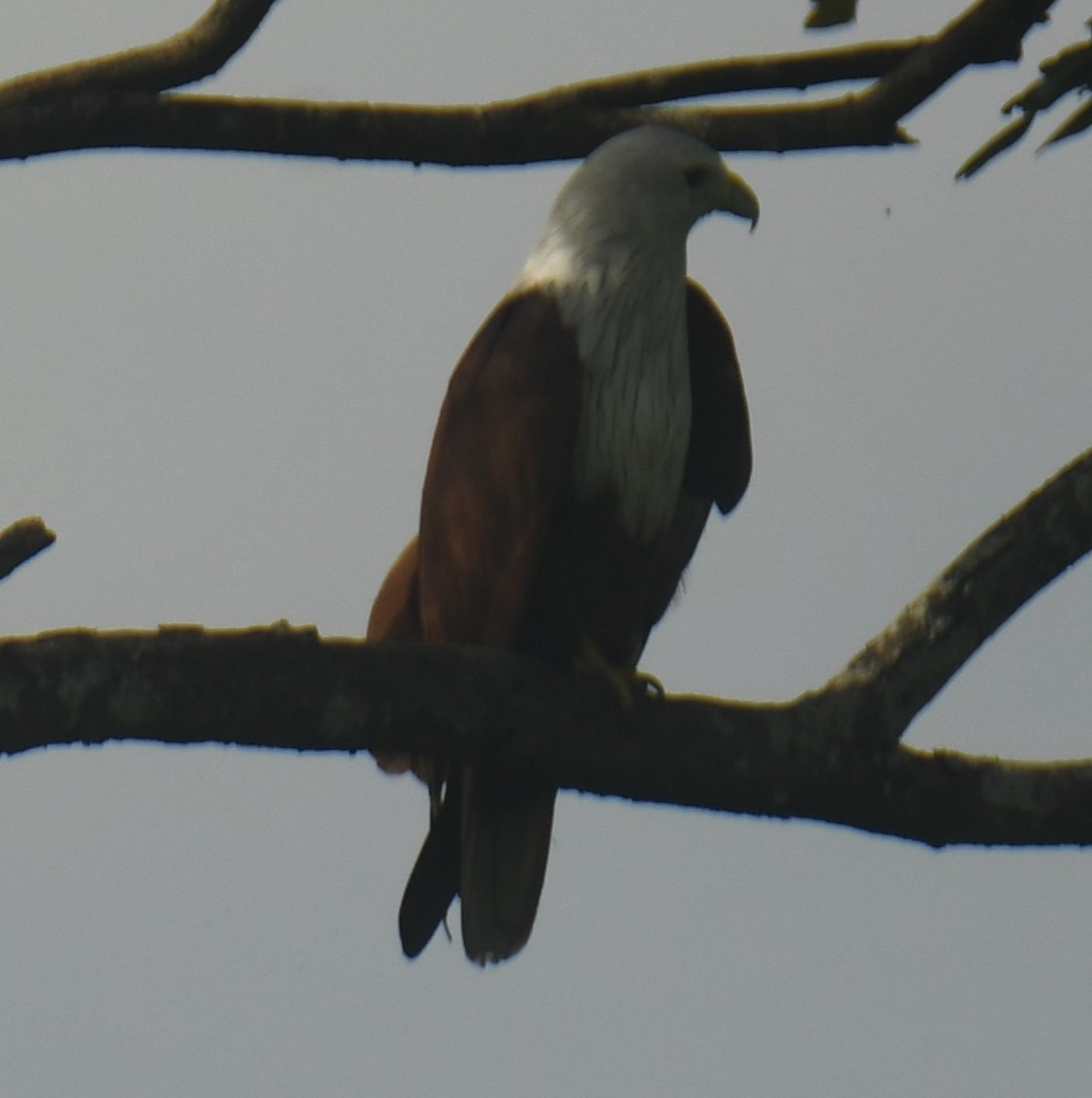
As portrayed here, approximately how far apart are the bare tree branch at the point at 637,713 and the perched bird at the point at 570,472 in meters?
0.30

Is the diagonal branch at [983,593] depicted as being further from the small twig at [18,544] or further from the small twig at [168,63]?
the small twig at [168,63]

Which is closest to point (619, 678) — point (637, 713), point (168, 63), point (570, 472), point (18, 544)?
point (637, 713)

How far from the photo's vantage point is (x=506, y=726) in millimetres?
2828

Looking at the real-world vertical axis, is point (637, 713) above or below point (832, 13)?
below

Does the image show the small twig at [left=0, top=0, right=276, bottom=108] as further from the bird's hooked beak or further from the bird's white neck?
the bird's hooked beak

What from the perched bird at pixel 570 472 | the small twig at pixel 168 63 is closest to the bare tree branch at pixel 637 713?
the perched bird at pixel 570 472

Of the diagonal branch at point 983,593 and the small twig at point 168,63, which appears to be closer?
the diagonal branch at point 983,593

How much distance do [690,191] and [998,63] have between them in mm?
884

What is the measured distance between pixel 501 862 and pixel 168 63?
1.67 metres

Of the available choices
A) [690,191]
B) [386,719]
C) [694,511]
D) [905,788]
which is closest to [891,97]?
[690,191]

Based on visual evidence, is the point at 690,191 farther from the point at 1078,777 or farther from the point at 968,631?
the point at 1078,777

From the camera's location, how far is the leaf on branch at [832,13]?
2.57m

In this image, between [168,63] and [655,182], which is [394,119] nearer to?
[168,63]

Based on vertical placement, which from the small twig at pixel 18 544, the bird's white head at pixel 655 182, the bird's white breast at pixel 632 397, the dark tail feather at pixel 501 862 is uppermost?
the bird's white head at pixel 655 182
